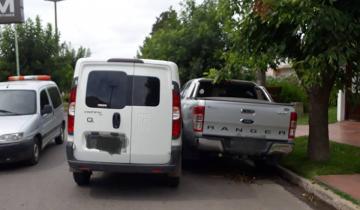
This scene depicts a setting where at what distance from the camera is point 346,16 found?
8203 mm

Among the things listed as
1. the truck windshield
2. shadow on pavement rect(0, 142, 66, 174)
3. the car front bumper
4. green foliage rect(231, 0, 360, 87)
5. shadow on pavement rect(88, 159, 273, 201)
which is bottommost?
shadow on pavement rect(88, 159, 273, 201)

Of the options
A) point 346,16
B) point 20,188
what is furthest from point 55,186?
point 346,16

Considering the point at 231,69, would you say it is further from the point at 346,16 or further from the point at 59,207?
the point at 59,207

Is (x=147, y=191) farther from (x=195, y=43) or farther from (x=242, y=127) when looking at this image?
(x=195, y=43)

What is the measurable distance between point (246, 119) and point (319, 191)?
1812 mm

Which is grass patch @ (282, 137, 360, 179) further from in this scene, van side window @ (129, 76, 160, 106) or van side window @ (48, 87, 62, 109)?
van side window @ (48, 87, 62, 109)

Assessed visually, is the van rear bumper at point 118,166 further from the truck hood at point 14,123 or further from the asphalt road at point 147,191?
the truck hood at point 14,123

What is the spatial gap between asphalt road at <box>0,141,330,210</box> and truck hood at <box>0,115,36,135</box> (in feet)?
2.67

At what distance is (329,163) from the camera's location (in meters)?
10.0

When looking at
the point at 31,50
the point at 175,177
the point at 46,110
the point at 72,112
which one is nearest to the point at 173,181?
the point at 175,177

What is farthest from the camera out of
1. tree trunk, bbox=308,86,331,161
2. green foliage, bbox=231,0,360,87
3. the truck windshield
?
the truck windshield

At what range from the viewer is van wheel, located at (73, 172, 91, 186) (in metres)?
8.49

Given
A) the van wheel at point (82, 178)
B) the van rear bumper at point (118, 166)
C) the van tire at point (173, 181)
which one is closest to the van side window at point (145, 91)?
the van rear bumper at point (118, 166)

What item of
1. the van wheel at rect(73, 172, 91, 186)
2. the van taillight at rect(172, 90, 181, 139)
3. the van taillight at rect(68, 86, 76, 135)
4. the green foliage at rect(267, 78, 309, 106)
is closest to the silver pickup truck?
the van taillight at rect(172, 90, 181, 139)
